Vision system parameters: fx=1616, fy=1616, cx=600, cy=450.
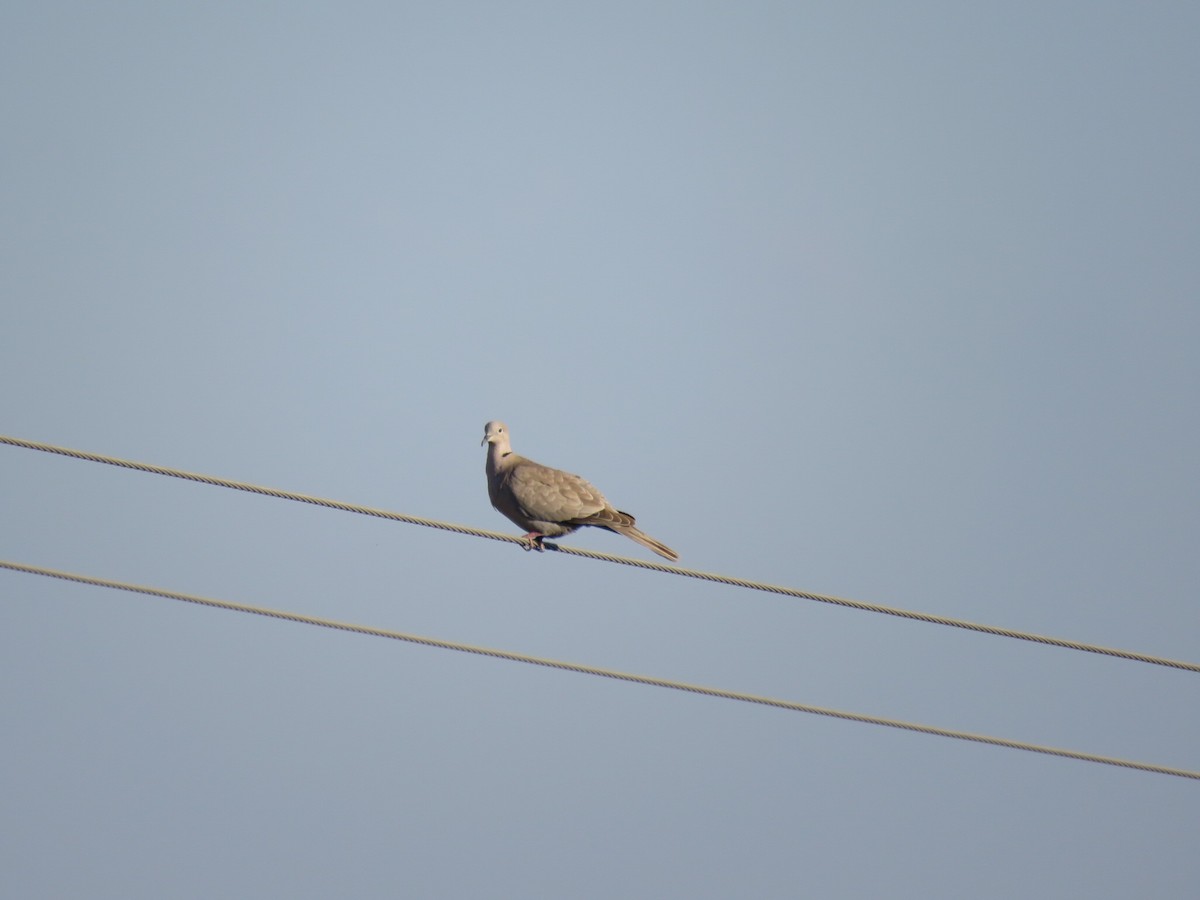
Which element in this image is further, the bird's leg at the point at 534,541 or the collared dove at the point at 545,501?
the collared dove at the point at 545,501

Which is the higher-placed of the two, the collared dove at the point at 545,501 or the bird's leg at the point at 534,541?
the collared dove at the point at 545,501

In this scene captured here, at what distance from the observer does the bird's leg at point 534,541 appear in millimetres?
13275

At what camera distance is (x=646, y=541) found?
43.4 ft

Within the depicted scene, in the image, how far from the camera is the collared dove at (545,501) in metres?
13.9

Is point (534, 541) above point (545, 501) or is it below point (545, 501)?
below

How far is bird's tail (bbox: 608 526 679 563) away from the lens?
12773mm

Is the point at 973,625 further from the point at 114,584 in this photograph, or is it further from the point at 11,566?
the point at 11,566

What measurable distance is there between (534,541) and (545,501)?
1.88ft

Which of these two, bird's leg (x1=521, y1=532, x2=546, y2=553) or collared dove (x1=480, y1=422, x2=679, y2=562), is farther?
collared dove (x1=480, y1=422, x2=679, y2=562)

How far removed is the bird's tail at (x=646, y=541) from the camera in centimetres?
1277

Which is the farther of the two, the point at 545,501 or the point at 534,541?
the point at 545,501

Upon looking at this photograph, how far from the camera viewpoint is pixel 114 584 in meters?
9.16

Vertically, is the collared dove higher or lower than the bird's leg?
higher

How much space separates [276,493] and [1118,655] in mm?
4850
